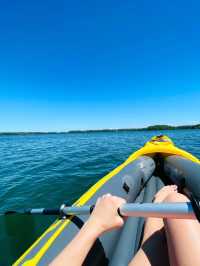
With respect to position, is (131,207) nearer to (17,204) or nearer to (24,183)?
(17,204)

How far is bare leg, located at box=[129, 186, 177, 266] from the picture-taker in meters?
1.13

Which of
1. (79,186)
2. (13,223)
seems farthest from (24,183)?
(13,223)

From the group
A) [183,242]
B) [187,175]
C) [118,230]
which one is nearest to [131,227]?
[118,230]

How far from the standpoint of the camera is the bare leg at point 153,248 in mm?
1135

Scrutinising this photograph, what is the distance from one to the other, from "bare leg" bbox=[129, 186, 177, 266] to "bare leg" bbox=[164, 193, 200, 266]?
→ 0.20 meters

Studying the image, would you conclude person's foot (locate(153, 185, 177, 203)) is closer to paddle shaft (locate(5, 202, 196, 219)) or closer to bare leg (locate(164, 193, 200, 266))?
bare leg (locate(164, 193, 200, 266))

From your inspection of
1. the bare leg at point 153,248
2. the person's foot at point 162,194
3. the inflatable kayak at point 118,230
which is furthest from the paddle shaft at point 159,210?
the person's foot at point 162,194

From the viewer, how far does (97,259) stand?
1.28 metres

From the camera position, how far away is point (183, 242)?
0.97 metres

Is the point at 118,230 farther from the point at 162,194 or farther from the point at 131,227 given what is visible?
the point at 162,194

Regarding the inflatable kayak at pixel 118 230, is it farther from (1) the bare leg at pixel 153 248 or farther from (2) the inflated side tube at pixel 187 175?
(1) the bare leg at pixel 153 248

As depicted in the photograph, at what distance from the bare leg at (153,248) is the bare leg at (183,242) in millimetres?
198

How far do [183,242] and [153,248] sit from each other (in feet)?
1.26

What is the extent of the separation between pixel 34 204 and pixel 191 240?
11.1 ft
